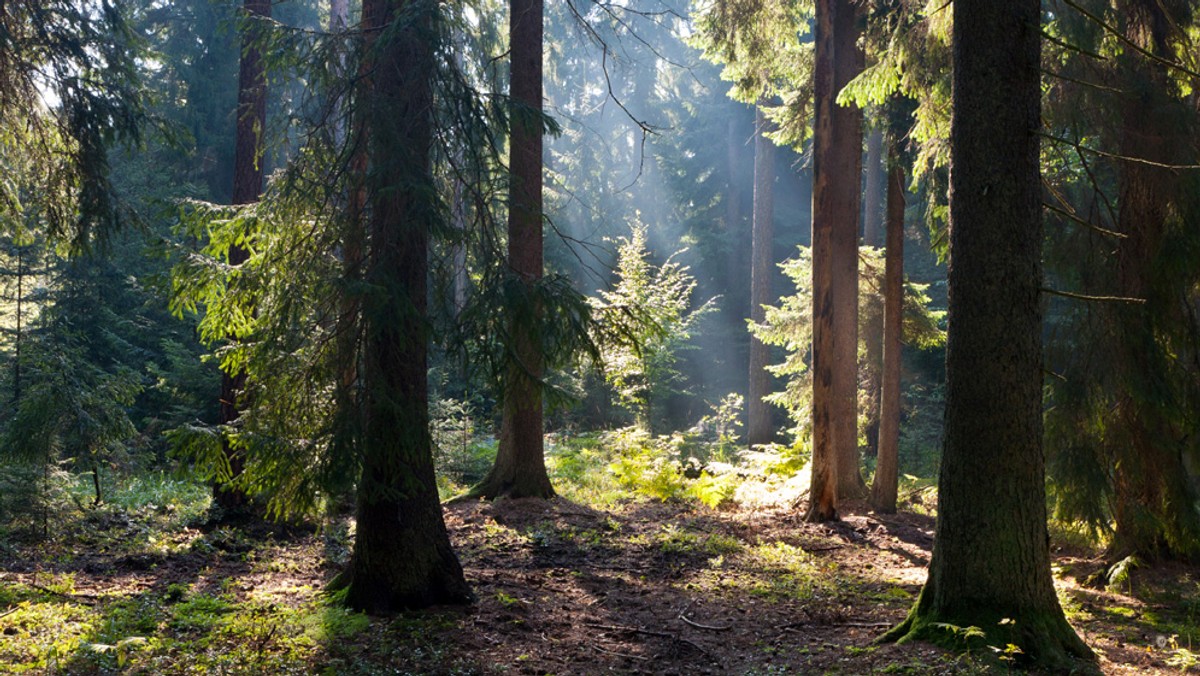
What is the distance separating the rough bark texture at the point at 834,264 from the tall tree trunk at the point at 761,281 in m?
8.58

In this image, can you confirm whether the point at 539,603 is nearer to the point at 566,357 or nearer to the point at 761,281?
the point at 566,357

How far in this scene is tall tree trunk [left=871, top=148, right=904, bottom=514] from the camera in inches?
472

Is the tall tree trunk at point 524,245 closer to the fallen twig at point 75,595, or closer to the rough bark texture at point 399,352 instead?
the rough bark texture at point 399,352

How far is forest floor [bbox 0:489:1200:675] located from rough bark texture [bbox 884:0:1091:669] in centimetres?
51

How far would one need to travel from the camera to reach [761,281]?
23156mm

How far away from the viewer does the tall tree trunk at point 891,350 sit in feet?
39.3

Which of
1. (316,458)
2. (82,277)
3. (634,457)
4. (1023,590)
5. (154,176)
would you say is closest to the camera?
(1023,590)

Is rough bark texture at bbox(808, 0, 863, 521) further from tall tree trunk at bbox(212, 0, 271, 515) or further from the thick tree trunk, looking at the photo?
the thick tree trunk

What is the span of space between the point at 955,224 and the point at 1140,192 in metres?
3.79

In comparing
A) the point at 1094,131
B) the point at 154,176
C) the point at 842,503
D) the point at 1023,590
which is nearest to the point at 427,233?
the point at 1023,590

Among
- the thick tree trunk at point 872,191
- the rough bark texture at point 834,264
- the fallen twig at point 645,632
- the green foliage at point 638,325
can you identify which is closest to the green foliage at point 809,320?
the rough bark texture at point 834,264

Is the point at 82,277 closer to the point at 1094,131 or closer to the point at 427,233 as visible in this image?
the point at 427,233

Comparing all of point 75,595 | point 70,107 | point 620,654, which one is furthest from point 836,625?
point 70,107

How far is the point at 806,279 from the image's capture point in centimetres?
1530
